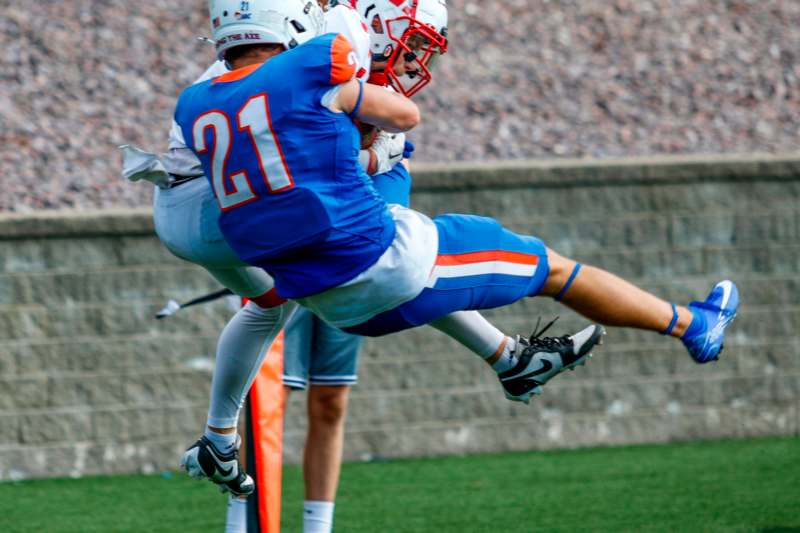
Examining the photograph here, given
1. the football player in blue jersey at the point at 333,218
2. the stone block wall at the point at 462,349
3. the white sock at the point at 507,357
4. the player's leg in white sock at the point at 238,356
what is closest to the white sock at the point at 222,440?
the player's leg in white sock at the point at 238,356

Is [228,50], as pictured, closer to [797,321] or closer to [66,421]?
[66,421]

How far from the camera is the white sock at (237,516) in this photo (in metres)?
6.21

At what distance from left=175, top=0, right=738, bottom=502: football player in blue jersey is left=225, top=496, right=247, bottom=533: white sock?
1595 millimetres

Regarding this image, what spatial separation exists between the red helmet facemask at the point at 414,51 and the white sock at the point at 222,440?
5.22 ft

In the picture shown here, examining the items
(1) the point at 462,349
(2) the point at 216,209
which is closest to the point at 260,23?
(2) the point at 216,209

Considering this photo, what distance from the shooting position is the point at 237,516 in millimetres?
6250

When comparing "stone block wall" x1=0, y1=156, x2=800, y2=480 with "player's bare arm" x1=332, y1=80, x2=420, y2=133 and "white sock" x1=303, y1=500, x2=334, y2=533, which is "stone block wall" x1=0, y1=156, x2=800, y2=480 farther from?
"player's bare arm" x1=332, y1=80, x2=420, y2=133

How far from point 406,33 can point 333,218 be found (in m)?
0.94

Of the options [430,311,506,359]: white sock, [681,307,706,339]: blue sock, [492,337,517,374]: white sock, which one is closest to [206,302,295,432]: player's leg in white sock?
[430,311,506,359]: white sock

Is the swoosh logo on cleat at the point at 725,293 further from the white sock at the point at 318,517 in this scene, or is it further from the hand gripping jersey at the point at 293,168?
the white sock at the point at 318,517

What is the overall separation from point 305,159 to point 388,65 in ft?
2.63

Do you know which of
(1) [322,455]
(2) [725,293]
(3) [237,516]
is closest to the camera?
(2) [725,293]

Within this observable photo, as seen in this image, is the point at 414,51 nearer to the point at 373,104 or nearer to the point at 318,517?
the point at 373,104

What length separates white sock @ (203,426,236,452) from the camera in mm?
5562
